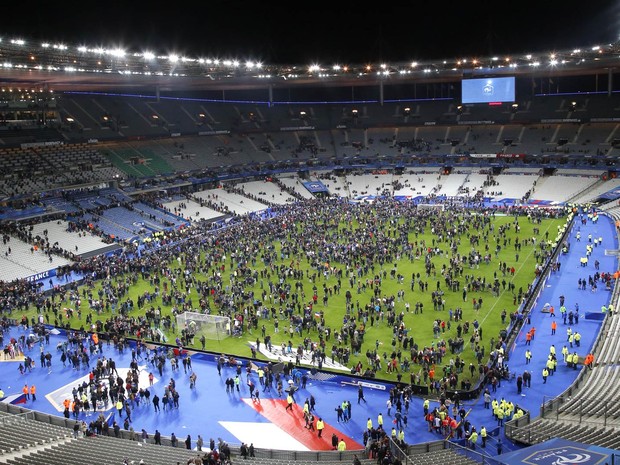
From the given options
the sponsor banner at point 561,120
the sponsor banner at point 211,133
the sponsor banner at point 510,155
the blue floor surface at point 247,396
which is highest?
the sponsor banner at point 561,120

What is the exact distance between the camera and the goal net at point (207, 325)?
28.3 meters

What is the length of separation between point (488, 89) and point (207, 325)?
2194 inches

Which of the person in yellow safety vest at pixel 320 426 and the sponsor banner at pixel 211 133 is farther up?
the sponsor banner at pixel 211 133

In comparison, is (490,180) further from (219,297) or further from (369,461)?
(369,461)

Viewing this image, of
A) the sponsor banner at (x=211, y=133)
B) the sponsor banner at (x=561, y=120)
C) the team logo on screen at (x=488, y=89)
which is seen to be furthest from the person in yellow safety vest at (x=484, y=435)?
the sponsor banner at (x=561, y=120)

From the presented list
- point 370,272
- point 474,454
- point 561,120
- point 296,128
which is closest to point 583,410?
point 474,454

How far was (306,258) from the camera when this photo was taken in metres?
42.2

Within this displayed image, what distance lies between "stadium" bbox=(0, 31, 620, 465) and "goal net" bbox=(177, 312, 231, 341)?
166 millimetres

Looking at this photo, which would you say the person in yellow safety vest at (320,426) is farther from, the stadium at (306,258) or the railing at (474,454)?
the railing at (474,454)

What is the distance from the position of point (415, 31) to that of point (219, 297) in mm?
41589

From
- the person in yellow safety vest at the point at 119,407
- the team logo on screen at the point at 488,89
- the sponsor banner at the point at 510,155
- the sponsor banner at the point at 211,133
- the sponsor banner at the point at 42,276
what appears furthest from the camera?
the sponsor banner at the point at 211,133

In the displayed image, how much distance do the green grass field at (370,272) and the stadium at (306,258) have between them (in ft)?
0.79

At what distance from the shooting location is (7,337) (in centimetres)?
2920

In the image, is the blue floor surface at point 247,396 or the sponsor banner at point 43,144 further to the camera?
the sponsor banner at point 43,144
